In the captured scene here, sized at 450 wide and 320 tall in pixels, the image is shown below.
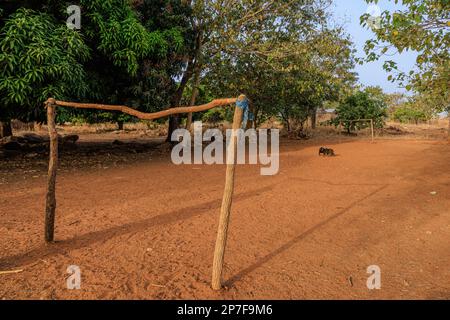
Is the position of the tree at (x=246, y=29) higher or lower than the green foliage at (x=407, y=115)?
higher

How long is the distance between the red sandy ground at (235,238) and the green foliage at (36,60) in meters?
1.96

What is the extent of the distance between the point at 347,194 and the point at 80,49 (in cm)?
685

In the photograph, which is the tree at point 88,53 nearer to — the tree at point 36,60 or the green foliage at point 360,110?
the tree at point 36,60

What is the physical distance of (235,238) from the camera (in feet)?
13.5

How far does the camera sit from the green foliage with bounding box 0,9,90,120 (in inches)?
256

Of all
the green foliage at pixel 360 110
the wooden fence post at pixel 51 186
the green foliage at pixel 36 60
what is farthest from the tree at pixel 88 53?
the green foliage at pixel 360 110

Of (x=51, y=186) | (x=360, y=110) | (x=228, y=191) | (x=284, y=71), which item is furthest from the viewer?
(x=360, y=110)

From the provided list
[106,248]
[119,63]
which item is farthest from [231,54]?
[106,248]

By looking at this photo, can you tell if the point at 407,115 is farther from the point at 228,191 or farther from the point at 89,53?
the point at 228,191

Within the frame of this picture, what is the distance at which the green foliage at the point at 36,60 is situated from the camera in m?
6.51

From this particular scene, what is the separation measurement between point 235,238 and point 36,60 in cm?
572

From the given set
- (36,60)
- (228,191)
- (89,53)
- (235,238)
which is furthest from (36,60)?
(228,191)

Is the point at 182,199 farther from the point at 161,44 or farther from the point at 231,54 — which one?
the point at 231,54
